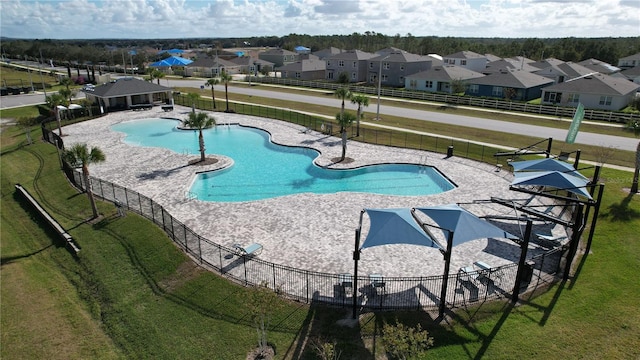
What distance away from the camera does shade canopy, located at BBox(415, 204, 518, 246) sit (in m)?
16.0

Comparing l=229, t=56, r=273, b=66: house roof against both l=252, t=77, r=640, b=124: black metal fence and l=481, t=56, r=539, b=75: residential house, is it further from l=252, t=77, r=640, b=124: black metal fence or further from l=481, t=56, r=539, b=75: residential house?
l=481, t=56, r=539, b=75: residential house

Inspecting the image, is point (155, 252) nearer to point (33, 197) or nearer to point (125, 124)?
point (33, 197)

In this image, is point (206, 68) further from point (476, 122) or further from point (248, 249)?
point (248, 249)

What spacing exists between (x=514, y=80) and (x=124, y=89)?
6078cm

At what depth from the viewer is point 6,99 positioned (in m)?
65.0

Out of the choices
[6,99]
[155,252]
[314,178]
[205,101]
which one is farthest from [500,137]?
[6,99]

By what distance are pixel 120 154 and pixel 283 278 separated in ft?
82.9

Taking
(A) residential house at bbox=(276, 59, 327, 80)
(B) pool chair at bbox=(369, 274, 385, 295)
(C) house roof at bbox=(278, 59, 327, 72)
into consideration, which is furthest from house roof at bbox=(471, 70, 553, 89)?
(B) pool chair at bbox=(369, 274, 385, 295)

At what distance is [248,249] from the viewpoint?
1942cm

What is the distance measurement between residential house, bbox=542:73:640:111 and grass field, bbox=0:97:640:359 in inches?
1790

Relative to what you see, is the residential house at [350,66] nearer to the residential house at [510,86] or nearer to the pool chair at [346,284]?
the residential house at [510,86]

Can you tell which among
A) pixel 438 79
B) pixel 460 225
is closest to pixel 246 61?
pixel 438 79

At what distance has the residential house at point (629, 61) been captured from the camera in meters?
101

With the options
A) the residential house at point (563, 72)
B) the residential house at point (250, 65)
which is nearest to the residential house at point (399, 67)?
the residential house at point (563, 72)
